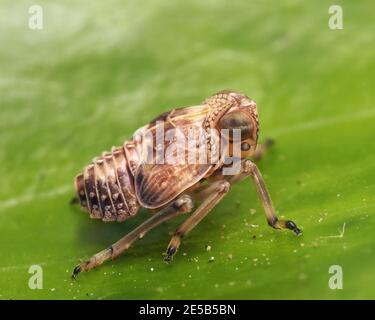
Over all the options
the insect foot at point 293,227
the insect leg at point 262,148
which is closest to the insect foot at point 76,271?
the insect foot at point 293,227

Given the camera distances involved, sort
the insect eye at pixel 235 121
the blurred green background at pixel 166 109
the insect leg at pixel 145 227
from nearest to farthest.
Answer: the blurred green background at pixel 166 109, the insect leg at pixel 145 227, the insect eye at pixel 235 121

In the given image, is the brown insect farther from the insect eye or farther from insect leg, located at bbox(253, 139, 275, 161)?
insect leg, located at bbox(253, 139, 275, 161)

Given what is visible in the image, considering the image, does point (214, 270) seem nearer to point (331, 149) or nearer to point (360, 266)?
point (360, 266)

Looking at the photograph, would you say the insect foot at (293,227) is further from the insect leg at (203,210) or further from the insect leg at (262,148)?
the insect leg at (262,148)

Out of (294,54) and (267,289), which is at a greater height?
(294,54)

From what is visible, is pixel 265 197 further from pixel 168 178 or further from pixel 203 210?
pixel 168 178

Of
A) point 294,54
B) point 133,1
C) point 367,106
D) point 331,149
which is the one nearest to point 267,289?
point 331,149
